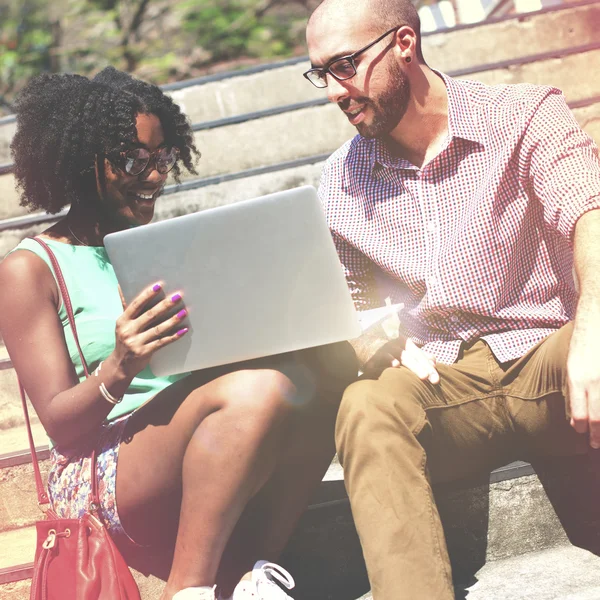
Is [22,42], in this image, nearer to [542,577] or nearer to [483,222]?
[483,222]

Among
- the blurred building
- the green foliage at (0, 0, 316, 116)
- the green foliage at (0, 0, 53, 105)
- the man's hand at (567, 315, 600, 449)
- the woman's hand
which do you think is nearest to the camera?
the man's hand at (567, 315, 600, 449)

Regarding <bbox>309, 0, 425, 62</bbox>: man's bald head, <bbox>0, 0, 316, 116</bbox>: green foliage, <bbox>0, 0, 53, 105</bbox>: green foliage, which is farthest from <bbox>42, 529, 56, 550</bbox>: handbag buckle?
<bbox>0, 0, 53, 105</bbox>: green foliage

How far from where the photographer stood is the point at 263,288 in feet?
4.95

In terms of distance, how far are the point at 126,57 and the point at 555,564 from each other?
551 centimetres

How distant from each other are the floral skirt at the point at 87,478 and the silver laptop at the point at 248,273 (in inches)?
12.7

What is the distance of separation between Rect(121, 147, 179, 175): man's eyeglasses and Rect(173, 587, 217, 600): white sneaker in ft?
3.40

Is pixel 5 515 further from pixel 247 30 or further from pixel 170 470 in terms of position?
pixel 247 30

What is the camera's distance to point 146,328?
156 cm

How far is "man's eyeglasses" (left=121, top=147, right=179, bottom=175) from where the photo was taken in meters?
1.99

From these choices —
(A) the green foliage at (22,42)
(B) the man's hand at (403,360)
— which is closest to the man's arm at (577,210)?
(B) the man's hand at (403,360)

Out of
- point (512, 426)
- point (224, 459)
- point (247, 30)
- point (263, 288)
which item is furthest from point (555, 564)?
point (247, 30)

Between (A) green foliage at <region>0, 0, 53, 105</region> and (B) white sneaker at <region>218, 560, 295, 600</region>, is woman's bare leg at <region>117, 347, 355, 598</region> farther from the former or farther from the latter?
(A) green foliage at <region>0, 0, 53, 105</region>

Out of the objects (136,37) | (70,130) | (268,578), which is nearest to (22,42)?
(136,37)

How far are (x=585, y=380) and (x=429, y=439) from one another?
0.39m
